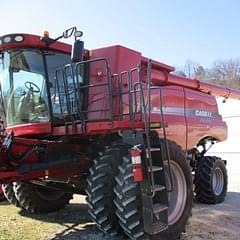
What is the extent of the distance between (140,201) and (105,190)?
54 cm

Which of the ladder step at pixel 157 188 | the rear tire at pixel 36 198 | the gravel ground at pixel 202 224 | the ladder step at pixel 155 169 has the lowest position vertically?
the gravel ground at pixel 202 224

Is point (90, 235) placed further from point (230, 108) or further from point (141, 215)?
point (230, 108)

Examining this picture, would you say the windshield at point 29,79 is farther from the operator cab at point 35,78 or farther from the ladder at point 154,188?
the ladder at point 154,188

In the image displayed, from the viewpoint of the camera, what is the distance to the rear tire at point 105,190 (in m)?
5.53

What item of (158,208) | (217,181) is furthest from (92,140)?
(217,181)

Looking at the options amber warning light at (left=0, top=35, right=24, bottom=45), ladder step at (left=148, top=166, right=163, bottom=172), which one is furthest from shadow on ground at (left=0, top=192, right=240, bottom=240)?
amber warning light at (left=0, top=35, right=24, bottom=45)

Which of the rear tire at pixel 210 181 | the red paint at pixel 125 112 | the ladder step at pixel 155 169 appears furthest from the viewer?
the rear tire at pixel 210 181

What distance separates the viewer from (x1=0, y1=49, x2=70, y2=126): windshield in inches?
255

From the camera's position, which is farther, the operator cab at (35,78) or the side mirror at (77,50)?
the operator cab at (35,78)

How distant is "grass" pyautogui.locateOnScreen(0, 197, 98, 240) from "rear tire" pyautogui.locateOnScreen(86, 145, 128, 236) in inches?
25.2

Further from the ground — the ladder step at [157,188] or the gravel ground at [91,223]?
the ladder step at [157,188]

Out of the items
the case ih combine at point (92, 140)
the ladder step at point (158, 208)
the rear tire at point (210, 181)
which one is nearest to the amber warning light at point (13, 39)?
the case ih combine at point (92, 140)

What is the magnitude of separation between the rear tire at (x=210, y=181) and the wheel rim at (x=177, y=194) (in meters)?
2.97

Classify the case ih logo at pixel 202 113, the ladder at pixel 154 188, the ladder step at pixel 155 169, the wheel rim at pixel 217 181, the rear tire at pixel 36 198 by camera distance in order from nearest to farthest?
the ladder at pixel 154 188 < the ladder step at pixel 155 169 < the rear tire at pixel 36 198 < the case ih logo at pixel 202 113 < the wheel rim at pixel 217 181
